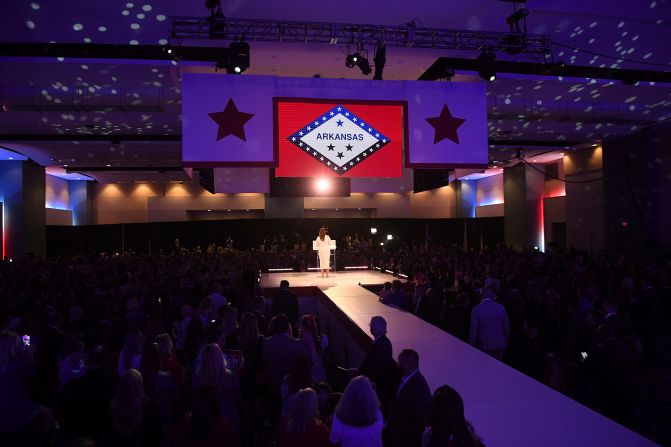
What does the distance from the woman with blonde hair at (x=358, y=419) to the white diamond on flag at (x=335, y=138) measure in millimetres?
4690

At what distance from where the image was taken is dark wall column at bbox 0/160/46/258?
54.1ft

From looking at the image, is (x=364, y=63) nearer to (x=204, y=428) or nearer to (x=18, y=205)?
(x=204, y=428)

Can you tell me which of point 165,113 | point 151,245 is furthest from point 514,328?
point 151,245

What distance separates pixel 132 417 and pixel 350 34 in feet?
19.3

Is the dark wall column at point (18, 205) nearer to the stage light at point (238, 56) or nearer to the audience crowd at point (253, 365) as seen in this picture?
the audience crowd at point (253, 365)

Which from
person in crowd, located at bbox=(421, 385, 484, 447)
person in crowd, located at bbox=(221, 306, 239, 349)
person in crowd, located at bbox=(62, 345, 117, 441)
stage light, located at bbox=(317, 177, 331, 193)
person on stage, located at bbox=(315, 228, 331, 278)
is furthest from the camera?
stage light, located at bbox=(317, 177, 331, 193)

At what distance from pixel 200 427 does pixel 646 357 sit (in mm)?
6356

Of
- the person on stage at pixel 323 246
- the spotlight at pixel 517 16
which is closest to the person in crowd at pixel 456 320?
the spotlight at pixel 517 16

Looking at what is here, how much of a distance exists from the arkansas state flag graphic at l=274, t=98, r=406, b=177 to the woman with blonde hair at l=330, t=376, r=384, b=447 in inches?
183

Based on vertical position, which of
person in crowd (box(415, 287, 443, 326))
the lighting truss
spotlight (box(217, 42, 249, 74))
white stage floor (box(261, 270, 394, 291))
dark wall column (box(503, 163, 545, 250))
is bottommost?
white stage floor (box(261, 270, 394, 291))

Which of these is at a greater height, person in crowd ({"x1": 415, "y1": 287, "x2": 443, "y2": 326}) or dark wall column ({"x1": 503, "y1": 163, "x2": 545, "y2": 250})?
dark wall column ({"x1": 503, "y1": 163, "x2": 545, "y2": 250})

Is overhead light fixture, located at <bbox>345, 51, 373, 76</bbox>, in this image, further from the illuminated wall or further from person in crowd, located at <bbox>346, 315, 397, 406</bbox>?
the illuminated wall

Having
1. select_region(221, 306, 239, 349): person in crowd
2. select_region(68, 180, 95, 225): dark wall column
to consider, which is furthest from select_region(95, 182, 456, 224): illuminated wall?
select_region(221, 306, 239, 349): person in crowd

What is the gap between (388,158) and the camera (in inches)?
288
